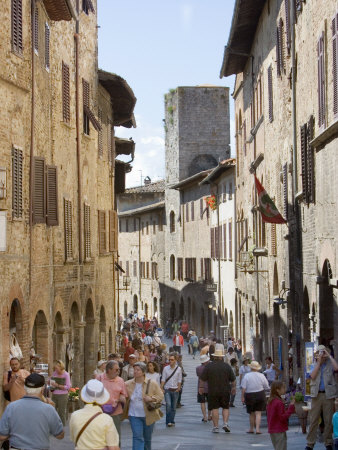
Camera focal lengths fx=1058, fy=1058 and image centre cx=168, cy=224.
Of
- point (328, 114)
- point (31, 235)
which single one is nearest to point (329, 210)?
point (328, 114)

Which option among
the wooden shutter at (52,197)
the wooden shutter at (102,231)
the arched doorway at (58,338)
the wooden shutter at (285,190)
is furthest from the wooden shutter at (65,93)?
the wooden shutter at (102,231)

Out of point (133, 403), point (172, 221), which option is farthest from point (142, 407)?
point (172, 221)

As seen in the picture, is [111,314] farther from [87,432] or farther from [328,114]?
[87,432]

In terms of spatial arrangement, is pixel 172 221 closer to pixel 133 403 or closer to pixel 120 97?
pixel 120 97

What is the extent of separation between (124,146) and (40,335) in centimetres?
1843

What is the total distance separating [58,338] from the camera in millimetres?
22516

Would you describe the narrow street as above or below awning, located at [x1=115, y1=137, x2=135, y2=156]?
below

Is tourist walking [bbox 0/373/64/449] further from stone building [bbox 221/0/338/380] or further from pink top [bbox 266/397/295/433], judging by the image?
stone building [bbox 221/0/338/380]

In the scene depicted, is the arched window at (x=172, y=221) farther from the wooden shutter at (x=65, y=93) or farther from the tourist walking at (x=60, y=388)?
the tourist walking at (x=60, y=388)

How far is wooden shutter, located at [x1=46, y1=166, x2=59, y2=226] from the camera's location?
64.7 feet

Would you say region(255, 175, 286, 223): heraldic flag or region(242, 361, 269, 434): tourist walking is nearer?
region(242, 361, 269, 434): tourist walking

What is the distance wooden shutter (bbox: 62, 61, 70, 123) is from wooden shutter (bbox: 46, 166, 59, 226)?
317cm

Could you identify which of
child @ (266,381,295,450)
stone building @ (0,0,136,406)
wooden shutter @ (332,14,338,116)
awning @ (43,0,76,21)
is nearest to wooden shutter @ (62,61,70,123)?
stone building @ (0,0,136,406)

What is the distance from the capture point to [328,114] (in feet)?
55.3
